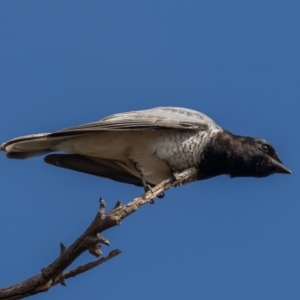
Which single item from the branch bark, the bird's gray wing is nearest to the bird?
the bird's gray wing

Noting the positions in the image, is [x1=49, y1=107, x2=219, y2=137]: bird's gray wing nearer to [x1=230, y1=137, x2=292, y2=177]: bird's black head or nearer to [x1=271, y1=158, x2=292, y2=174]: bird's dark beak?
Answer: [x1=230, y1=137, x2=292, y2=177]: bird's black head

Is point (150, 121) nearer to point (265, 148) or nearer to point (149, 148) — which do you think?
point (149, 148)

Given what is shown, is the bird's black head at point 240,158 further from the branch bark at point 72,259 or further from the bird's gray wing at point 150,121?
the branch bark at point 72,259

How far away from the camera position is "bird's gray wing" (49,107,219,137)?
6.36 metres

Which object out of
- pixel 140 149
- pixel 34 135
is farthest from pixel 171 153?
pixel 34 135

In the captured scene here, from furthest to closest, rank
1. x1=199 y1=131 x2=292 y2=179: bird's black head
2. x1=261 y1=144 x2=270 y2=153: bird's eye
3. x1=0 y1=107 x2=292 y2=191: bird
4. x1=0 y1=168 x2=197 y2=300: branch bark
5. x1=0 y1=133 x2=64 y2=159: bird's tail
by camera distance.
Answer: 1. x1=261 y1=144 x2=270 y2=153: bird's eye
2. x1=199 y1=131 x2=292 y2=179: bird's black head
3. x1=0 y1=107 x2=292 y2=191: bird
4. x1=0 y1=133 x2=64 y2=159: bird's tail
5. x1=0 y1=168 x2=197 y2=300: branch bark

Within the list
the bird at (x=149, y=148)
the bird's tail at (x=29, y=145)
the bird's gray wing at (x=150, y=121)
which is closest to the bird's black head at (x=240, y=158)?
the bird at (x=149, y=148)

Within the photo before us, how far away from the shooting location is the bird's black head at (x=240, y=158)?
22.4ft

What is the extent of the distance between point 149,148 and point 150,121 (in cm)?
29

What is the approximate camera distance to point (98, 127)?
A: 20.9 ft

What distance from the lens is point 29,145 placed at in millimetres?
6336

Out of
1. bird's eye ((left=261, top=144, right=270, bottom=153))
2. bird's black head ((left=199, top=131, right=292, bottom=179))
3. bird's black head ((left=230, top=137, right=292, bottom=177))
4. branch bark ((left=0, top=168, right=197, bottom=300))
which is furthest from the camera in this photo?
bird's eye ((left=261, top=144, right=270, bottom=153))

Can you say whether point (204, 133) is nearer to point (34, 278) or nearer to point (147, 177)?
point (147, 177)

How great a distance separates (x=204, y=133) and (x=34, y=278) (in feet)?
9.90
